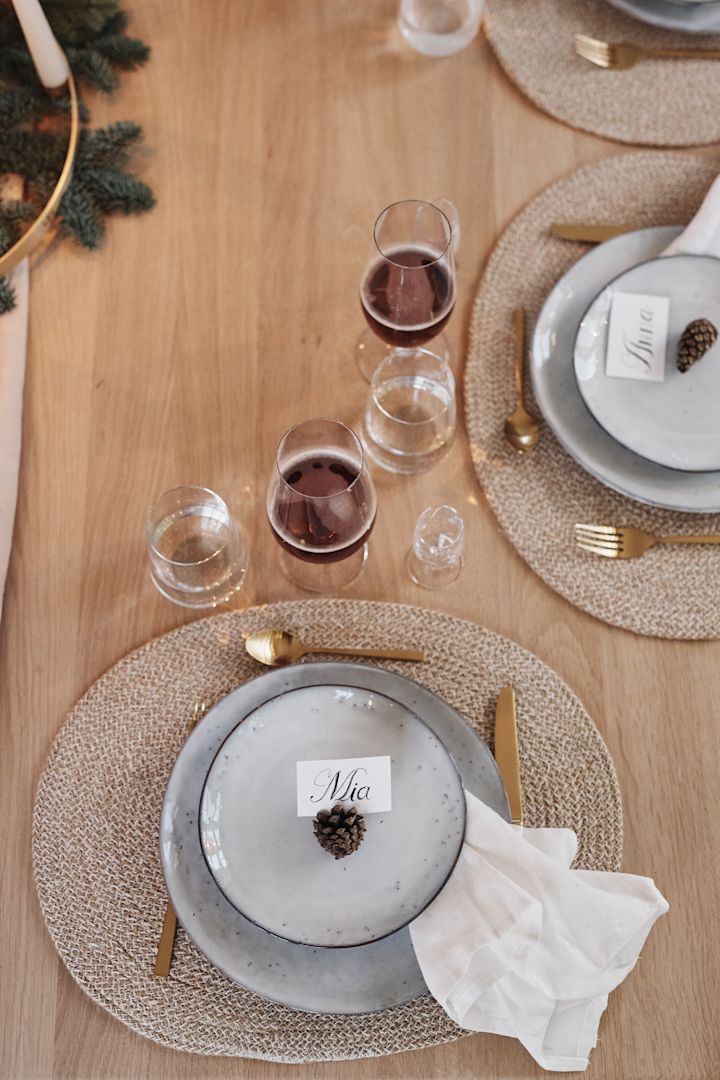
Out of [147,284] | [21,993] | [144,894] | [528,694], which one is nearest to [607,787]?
[528,694]

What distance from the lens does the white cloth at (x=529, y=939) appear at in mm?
810

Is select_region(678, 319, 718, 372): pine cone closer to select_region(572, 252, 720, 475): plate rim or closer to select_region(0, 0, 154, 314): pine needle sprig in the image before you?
select_region(572, 252, 720, 475): plate rim

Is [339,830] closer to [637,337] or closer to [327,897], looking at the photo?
[327,897]

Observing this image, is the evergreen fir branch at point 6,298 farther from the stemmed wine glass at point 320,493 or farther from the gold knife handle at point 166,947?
the gold knife handle at point 166,947

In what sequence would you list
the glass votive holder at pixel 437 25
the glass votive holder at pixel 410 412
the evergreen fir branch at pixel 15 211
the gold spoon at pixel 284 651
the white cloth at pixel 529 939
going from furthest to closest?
1. the glass votive holder at pixel 437 25
2. the evergreen fir branch at pixel 15 211
3. the glass votive holder at pixel 410 412
4. the gold spoon at pixel 284 651
5. the white cloth at pixel 529 939

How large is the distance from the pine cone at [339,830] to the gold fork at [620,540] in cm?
40

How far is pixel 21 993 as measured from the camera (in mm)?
892

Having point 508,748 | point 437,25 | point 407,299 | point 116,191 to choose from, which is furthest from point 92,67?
point 508,748

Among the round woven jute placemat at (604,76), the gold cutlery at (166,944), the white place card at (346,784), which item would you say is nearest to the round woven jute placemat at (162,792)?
the gold cutlery at (166,944)

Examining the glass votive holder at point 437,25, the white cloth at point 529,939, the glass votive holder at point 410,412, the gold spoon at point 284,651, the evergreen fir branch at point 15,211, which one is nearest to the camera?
the white cloth at point 529,939

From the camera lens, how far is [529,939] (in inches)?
32.2

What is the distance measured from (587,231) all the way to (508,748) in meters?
0.64

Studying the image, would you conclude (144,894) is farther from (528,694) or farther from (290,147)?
(290,147)

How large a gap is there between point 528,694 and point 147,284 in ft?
2.25
